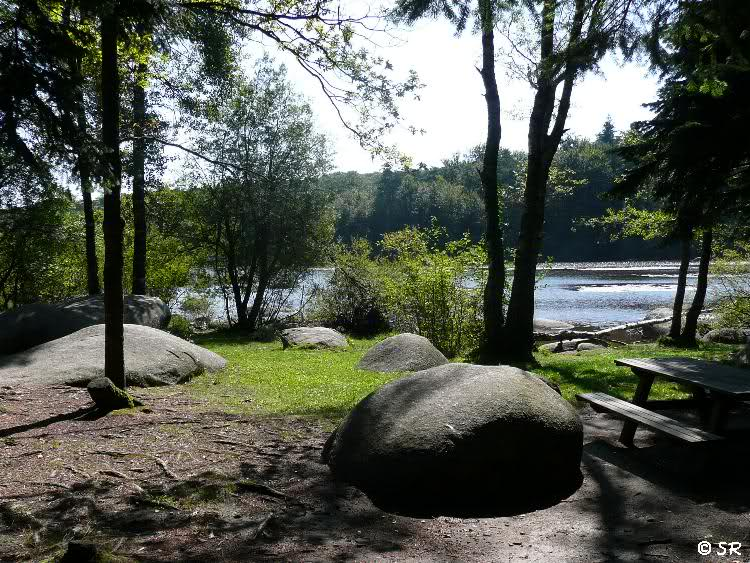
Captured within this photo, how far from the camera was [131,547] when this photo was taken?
3602mm

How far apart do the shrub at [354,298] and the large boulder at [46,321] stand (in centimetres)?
857

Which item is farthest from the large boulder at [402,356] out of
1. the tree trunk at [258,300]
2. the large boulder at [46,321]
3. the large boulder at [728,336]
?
the tree trunk at [258,300]

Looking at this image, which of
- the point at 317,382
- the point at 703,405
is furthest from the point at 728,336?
the point at 317,382

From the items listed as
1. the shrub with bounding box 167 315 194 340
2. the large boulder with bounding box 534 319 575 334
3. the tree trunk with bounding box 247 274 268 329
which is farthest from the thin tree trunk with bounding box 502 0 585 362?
the tree trunk with bounding box 247 274 268 329

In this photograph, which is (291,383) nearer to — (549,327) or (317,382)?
(317,382)

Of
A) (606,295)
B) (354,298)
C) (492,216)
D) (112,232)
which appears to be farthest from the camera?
(606,295)

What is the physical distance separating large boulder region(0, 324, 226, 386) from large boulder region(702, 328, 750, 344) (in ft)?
46.4

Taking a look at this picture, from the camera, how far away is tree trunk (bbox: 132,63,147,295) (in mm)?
10152

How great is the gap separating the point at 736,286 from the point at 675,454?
17.3 metres

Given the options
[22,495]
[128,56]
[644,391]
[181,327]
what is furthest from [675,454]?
[181,327]

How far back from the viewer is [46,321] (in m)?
12.5

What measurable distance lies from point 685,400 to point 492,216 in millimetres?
6173

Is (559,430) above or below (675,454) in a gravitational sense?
above

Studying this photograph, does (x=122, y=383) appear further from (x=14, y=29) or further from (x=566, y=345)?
(x=566, y=345)
